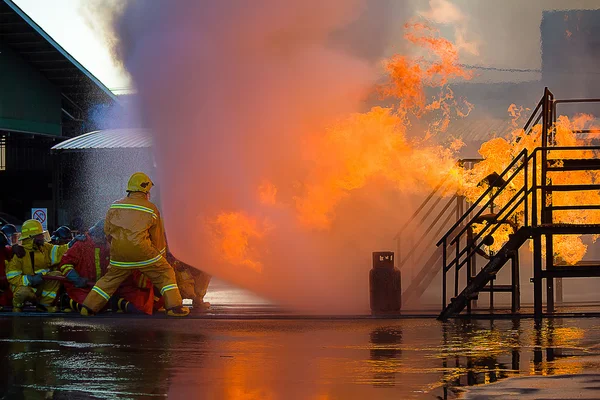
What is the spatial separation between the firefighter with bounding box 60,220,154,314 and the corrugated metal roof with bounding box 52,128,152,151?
1560cm

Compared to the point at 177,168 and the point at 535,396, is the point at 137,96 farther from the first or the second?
the point at 535,396

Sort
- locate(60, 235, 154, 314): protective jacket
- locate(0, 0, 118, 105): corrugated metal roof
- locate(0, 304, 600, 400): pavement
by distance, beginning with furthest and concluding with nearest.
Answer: locate(0, 0, 118, 105): corrugated metal roof < locate(60, 235, 154, 314): protective jacket < locate(0, 304, 600, 400): pavement

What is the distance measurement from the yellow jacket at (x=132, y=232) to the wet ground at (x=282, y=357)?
839 mm

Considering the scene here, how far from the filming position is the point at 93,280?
49.1 ft

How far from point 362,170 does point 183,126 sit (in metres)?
2.98

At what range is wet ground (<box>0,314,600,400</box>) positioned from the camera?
860 centimetres

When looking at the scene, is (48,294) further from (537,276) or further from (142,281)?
(537,276)

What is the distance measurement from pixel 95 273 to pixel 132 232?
176 cm

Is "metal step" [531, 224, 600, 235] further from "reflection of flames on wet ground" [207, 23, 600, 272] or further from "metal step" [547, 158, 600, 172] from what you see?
"reflection of flames on wet ground" [207, 23, 600, 272]

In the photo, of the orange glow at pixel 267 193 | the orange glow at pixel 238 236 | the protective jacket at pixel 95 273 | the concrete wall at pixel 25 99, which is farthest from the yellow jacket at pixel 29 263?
the concrete wall at pixel 25 99

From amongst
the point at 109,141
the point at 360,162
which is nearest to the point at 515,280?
the point at 360,162

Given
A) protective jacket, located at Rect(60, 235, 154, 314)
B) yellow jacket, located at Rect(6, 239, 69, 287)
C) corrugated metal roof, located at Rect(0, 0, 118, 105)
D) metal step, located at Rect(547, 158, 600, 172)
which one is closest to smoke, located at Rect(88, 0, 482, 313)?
protective jacket, located at Rect(60, 235, 154, 314)

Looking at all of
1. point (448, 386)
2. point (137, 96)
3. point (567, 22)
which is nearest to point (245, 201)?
point (137, 96)

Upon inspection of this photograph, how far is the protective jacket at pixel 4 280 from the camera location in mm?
15594
